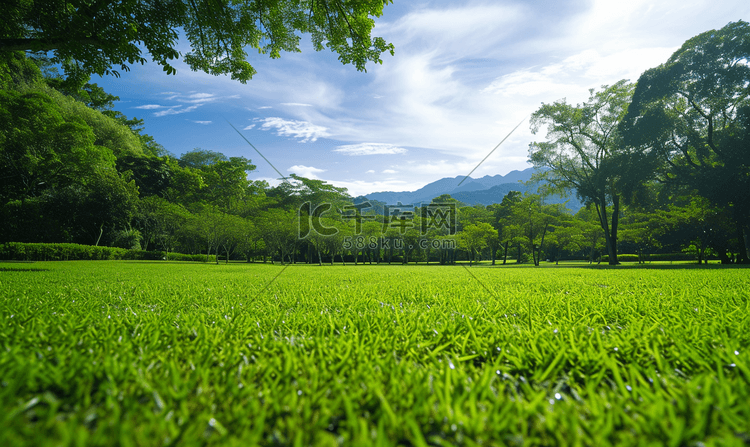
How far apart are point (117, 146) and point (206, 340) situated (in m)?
43.3

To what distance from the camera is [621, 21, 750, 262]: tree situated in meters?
14.9

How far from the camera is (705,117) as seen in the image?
16.2 metres

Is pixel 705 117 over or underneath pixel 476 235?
over

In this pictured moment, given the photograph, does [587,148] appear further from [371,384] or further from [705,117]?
A: [371,384]

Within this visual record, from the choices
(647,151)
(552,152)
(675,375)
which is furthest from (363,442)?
(552,152)

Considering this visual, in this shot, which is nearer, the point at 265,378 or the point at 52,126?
the point at 265,378

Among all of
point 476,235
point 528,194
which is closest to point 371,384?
point 476,235

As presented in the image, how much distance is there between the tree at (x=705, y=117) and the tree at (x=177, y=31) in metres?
19.2

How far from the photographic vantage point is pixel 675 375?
4.02 ft

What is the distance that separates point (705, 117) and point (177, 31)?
984 inches

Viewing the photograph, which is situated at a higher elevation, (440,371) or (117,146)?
(117,146)

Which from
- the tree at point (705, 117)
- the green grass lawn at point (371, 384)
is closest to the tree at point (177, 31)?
the green grass lawn at point (371, 384)

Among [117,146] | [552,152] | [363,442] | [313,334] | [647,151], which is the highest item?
[117,146]

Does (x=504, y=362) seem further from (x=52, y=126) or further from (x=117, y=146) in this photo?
(x=117, y=146)
